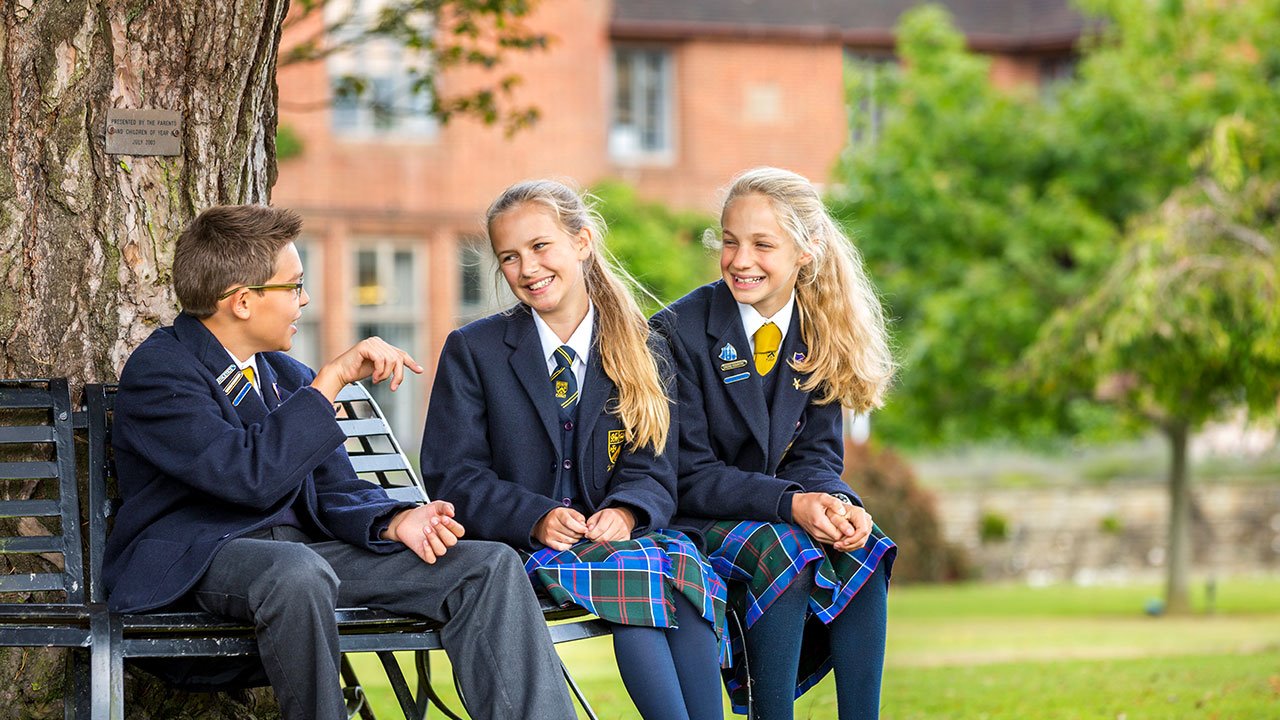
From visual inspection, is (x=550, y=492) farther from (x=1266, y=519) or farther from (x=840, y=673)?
(x=1266, y=519)

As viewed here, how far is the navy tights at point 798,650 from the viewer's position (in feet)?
13.0

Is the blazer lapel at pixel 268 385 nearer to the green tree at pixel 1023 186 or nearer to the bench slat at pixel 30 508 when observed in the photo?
the bench slat at pixel 30 508

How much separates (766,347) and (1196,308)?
28.8ft

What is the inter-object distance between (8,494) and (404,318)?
16920 mm

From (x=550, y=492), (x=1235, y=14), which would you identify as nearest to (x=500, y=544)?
(x=550, y=492)

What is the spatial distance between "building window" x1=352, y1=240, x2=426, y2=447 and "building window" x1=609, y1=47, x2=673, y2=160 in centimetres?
309

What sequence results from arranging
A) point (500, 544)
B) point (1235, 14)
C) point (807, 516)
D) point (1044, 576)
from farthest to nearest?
point (1044, 576) < point (1235, 14) < point (807, 516) < point (500, 544)

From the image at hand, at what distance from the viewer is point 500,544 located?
137 inches

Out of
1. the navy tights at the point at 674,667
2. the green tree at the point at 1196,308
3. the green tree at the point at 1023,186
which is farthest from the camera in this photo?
the green tree at the point at 1023,186

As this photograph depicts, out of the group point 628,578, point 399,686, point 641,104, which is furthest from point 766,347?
point 641,104

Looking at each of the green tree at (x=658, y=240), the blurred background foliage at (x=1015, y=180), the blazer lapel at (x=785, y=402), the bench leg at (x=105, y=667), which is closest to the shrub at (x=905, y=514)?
the blurred background foliage at (x=1015, y=180)

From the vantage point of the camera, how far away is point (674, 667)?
12.1 ft

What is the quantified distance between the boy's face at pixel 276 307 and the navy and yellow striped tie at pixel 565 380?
2.17 feet

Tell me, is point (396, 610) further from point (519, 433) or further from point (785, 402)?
point (785, 402)
